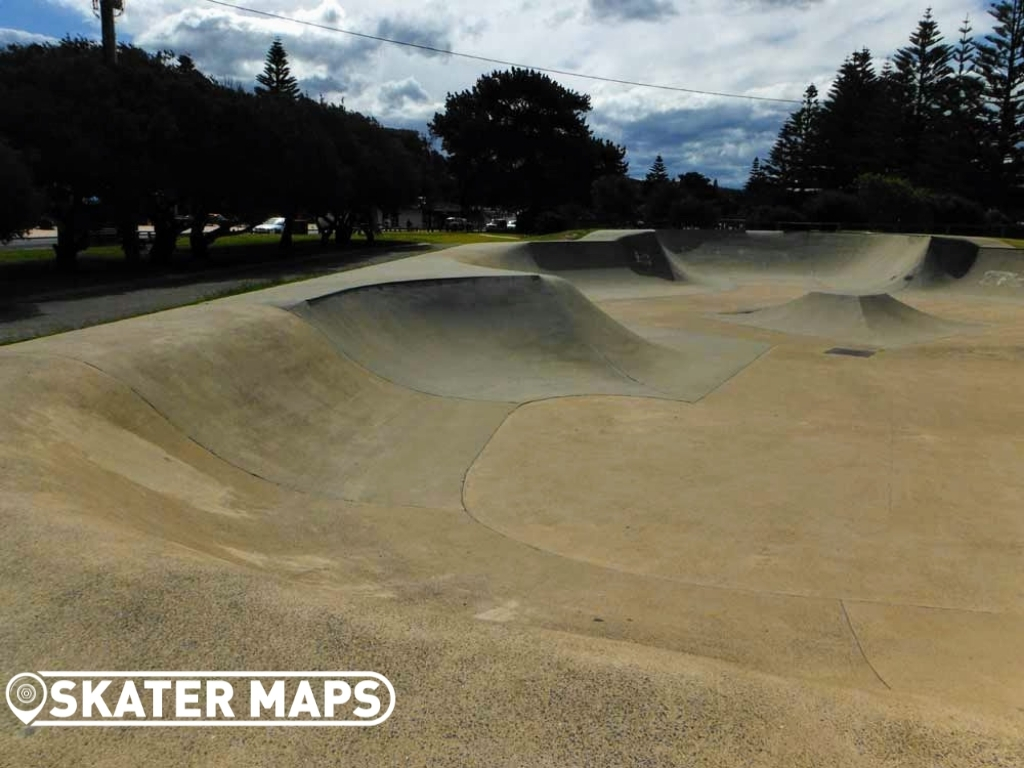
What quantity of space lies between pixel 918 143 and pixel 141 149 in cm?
6388

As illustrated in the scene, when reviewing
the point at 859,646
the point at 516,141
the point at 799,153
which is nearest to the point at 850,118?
the point at 799,153

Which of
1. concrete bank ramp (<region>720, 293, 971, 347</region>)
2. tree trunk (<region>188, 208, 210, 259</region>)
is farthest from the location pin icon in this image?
tree trunk (<region>188, 208, 210, 259</region>)

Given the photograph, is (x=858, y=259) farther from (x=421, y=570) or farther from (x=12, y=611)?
(x=12, y=611)

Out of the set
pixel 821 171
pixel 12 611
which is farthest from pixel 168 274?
pixel 821 171

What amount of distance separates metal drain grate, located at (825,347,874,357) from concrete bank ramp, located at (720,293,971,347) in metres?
0.93

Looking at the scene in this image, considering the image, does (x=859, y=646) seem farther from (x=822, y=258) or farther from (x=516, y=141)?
(x=516, y=141)

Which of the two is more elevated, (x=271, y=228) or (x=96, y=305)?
(x=271, y=228)

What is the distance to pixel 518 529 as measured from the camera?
6434mm

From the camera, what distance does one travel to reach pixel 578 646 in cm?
293

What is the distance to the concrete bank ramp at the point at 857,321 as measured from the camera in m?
17.4

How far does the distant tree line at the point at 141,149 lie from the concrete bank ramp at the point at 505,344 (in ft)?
32.2

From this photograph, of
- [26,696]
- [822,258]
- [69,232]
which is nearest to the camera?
[26,696]

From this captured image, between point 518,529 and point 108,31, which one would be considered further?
point 108,31

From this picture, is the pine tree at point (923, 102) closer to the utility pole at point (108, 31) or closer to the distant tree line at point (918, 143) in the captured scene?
the distant tree line at point (918, 143)
